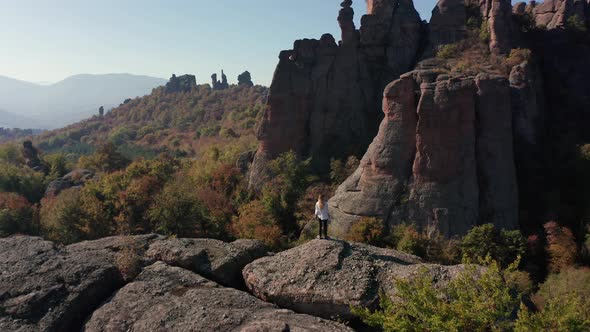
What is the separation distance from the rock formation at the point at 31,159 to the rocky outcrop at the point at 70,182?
10.6 meters

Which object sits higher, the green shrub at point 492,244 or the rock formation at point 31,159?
the rock formation at point 31,159

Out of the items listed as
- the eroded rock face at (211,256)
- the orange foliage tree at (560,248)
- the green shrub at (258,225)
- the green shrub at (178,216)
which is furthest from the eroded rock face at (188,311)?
the orange foliage tree at (560,248)

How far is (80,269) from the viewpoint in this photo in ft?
51.6

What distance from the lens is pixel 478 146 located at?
94.0 feet

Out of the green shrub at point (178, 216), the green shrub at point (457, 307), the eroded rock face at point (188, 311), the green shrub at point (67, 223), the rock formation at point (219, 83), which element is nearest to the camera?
the green shrub at point (457, 307)

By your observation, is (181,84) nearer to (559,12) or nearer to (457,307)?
(559,12)

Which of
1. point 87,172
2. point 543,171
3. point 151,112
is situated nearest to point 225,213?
point 543,171

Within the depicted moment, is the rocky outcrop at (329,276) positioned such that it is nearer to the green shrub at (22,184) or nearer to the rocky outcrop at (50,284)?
the rocky outcrop at (50,284)

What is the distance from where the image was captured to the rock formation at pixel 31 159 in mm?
63156

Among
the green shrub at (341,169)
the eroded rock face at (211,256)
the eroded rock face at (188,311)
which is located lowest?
the eroded rock face at (188,311)

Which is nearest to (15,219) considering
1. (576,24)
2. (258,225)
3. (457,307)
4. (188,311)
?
(258,225)

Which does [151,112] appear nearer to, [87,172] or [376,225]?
[87,172]

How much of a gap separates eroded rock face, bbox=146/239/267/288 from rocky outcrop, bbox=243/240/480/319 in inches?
27.5

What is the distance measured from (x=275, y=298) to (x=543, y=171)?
87.4 feet
